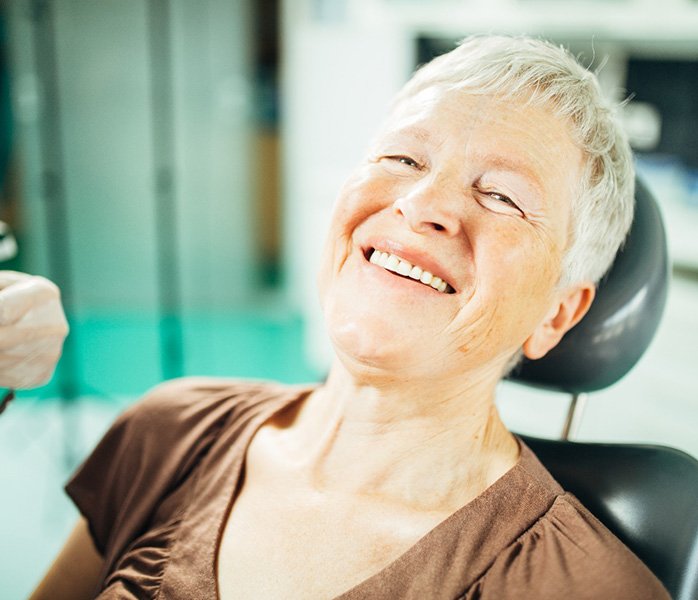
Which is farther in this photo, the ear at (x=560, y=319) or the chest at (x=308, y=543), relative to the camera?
the ear at (x=560, y=319)

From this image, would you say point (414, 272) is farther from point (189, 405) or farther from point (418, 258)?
point (189, 405)

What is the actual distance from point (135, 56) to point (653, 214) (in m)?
3.59

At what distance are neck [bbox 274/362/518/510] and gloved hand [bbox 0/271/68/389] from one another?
0.43 m

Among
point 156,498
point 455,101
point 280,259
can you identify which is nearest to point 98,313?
point 280,259

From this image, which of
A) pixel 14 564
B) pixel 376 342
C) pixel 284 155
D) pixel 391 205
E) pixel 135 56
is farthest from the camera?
pixel 284 155

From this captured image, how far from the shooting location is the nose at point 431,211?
0.97m

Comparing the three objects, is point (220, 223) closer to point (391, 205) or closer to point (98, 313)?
point (98, 313)

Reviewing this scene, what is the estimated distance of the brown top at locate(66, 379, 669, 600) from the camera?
2.84 ft

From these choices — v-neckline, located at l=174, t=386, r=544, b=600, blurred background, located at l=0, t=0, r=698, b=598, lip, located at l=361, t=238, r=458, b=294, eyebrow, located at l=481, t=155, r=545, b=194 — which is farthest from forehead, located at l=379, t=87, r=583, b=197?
blurred background, located at l=0, t=0, r=698, b=598

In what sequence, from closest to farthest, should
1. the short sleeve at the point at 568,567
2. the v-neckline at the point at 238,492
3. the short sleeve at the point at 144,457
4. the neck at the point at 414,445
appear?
the short sleeve at the point at 568,567 < the v-neckline at the point at 238,492 < the neck at the point at 414,445 < the short sleeve at the point at 144,457

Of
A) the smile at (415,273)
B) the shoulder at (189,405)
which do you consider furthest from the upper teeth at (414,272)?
the shoulder at (189,405)

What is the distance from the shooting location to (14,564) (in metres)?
2.19

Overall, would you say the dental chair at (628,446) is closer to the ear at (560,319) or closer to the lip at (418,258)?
the ear at (560,319)

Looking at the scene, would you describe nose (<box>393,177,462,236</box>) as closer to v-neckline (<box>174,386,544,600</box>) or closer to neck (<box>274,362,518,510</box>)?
neck (<box>274,362,518,510</box>)
